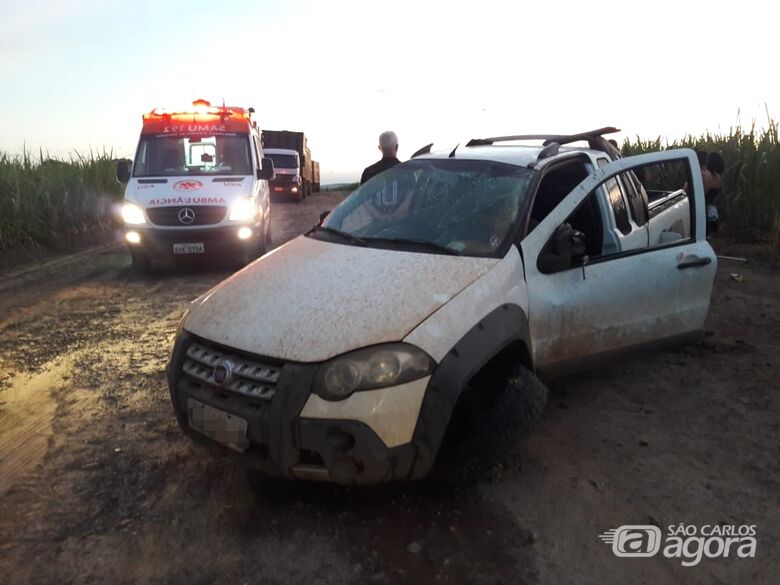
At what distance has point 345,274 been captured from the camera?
10.7ft

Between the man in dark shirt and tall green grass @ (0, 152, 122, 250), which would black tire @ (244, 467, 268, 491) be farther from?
tall green grass @ (0, 152, 122, 250)

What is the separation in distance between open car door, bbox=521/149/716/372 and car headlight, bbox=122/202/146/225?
21.9ft

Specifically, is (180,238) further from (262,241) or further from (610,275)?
(610,275)

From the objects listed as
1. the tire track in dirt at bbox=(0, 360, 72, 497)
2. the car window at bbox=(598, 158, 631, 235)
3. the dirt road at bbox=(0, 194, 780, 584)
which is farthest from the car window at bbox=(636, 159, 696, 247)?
the tire track in dirt at bbox=(0, 360, 72, 497)

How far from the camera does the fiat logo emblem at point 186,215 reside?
29.1 feet

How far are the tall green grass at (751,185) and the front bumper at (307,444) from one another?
8717 mm

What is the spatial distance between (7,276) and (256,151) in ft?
13.1

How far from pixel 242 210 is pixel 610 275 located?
6.26 m

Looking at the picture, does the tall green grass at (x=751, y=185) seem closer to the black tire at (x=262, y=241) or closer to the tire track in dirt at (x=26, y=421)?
the black tire at (x=262, y=241)

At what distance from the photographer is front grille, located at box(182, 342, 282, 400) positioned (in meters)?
2.70

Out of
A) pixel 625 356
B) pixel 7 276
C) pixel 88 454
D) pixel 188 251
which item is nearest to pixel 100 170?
pixel 7 276

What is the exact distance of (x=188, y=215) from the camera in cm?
888

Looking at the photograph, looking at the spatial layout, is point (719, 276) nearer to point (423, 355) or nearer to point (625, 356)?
point (625, 356)

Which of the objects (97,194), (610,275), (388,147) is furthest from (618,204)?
→ (97,194)
